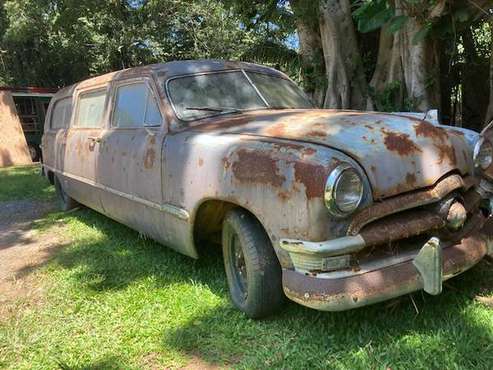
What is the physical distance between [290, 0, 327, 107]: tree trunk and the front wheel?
542 centimetres

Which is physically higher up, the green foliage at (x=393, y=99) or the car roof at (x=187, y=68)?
the car roof at (x=187, y=68)

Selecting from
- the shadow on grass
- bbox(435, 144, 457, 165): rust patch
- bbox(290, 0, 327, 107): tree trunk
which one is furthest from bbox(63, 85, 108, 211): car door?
bbox(290, 0, 327, 107): tree trunk

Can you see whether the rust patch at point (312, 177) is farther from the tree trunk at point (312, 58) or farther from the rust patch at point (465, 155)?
the tree trunk at point (312, 58)

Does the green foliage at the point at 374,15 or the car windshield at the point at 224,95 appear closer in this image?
the car windshield at the point at 224,95

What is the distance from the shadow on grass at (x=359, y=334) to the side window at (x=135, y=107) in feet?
4.86

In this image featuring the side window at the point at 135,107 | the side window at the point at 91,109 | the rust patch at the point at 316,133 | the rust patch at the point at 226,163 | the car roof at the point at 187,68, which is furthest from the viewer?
the side window at the point at 91,109

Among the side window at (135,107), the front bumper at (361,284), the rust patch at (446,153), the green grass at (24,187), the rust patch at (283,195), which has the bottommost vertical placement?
the green grass at (24,187)

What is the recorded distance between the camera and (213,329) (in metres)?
3.31

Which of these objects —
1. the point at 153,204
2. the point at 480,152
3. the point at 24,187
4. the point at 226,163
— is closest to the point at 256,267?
the point at 226,163

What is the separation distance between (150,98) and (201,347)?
2.26 metres

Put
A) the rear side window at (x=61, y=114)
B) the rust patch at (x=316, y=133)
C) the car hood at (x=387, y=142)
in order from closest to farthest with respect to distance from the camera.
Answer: the car hood at (x=387, y=142)
the rust patch at (x=316, y=133)
the rear side window at (x=61, y=114)

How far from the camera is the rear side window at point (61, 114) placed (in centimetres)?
664

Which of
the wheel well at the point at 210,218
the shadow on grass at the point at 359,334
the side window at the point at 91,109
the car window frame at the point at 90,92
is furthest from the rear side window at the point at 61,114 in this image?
the shadow on grass at the point at 359,334

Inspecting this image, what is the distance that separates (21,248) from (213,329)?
3.34m
